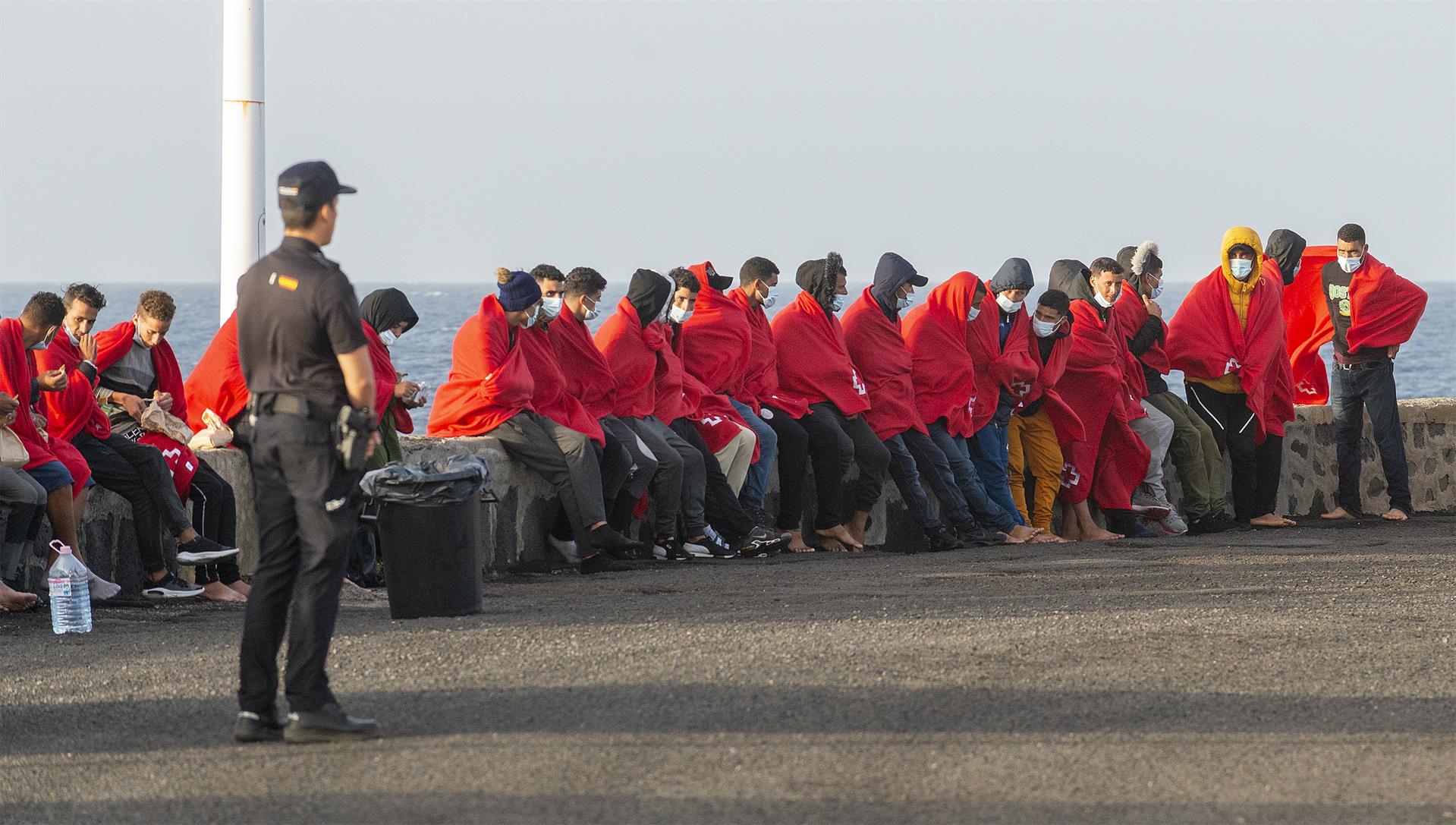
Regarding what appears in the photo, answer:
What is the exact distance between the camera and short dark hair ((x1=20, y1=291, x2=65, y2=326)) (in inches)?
355

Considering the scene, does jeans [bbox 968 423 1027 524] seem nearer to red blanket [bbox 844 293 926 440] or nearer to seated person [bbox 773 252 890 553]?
red blanket [bbox 844 293 926 440]

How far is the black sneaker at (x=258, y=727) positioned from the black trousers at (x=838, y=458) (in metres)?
6.81

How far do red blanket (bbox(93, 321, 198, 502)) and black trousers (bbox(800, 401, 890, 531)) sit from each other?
4.16m

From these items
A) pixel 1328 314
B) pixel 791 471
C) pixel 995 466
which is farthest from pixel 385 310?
pixel 1328 314

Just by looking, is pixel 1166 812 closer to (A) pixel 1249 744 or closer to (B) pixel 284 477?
(A) pixel 1249 744

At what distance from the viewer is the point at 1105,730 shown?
6000 mm

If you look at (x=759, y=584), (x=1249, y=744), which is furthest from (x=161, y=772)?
(x=759, y=584)

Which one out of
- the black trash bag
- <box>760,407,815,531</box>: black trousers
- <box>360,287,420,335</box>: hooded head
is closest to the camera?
the black trash bag

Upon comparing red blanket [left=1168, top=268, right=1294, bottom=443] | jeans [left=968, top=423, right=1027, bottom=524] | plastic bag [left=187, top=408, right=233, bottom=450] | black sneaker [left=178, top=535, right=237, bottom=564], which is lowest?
black sneaker [left=178, top=535, right=237, bottom=564]

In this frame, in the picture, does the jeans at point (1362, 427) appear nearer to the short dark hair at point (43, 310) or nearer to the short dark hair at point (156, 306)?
the short dark hair at point (156, 306)

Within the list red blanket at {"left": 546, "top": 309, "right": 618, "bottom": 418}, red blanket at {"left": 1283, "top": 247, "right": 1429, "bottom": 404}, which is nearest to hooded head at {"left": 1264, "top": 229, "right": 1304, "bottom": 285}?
red blanket at {"left": 1283, "top": 247, "right": 1429, "bottom": 404}

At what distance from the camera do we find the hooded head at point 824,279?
41.5 ft

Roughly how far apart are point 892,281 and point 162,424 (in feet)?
17.2

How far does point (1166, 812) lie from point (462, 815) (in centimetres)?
186
